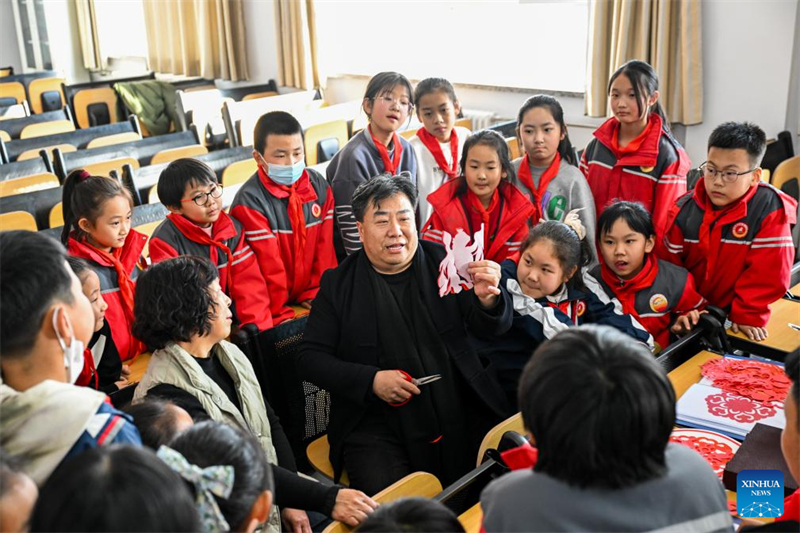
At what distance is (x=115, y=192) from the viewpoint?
2631mm

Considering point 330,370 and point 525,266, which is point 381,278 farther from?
point 525,266

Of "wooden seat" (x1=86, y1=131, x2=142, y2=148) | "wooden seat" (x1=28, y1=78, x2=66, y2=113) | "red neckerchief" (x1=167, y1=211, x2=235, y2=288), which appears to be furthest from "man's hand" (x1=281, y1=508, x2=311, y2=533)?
"wooden seat" (x1=28, y1=78, x2=66, y2=113)

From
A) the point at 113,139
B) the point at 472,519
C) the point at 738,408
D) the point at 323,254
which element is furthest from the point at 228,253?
the point at 113,139

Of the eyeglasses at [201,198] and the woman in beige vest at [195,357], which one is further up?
the eyeglasses at [201,198]

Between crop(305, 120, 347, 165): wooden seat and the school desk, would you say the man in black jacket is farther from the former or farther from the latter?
crop(305, 120, 347, 165): wooden seat

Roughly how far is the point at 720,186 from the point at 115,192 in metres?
2.17

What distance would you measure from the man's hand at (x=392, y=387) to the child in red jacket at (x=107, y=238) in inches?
43.4

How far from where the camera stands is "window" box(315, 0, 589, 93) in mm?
5508

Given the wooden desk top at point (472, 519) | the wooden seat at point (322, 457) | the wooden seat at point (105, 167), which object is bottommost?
the wooden seat at point (322, 457)

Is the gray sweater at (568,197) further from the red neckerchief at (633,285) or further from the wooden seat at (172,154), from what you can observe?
the wooden seat at (172,154)

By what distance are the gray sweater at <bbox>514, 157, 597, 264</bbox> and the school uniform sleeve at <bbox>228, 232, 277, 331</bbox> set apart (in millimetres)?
1107

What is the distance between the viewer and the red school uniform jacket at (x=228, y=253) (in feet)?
8.87

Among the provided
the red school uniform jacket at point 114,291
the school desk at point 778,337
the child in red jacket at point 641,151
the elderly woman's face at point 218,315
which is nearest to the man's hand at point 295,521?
the elderly woman's face at point 218,315

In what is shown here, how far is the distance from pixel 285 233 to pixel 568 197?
3.86 feet
